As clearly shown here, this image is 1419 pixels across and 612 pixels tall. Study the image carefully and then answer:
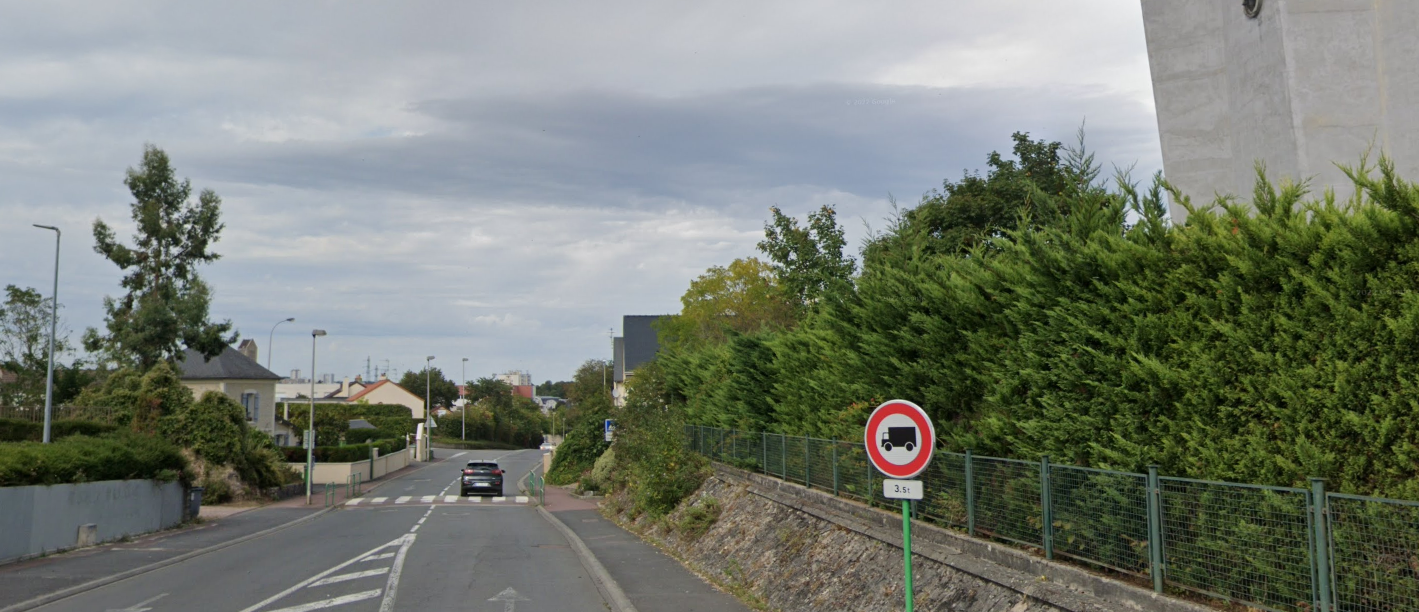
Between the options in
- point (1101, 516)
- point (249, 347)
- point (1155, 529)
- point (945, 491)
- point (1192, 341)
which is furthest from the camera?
point (249, 347)

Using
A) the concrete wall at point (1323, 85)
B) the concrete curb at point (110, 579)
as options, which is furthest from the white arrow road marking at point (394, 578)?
the concrete wall at point (1323, 85)

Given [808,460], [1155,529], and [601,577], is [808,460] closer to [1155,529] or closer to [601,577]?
[601,577]

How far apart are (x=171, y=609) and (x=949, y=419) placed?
1079cm

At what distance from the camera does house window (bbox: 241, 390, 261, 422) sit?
205 ft

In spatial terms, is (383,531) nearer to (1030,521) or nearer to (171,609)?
(171,609)

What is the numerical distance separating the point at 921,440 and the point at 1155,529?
1.88m

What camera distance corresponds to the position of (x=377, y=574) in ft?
54.7

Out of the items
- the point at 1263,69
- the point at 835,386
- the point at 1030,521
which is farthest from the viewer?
the point at 835,386

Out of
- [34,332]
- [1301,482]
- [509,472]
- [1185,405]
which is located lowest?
[509,472]

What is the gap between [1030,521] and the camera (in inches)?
359

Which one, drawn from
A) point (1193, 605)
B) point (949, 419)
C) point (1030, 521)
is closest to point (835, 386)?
point (949, 419)

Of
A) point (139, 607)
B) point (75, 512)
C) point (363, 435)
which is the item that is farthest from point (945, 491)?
point (363, 435)

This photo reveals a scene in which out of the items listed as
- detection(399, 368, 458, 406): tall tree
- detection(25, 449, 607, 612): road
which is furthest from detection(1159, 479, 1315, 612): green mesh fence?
detection(399, 368, 458, 406): tall tree

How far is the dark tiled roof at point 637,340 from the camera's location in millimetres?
91312
